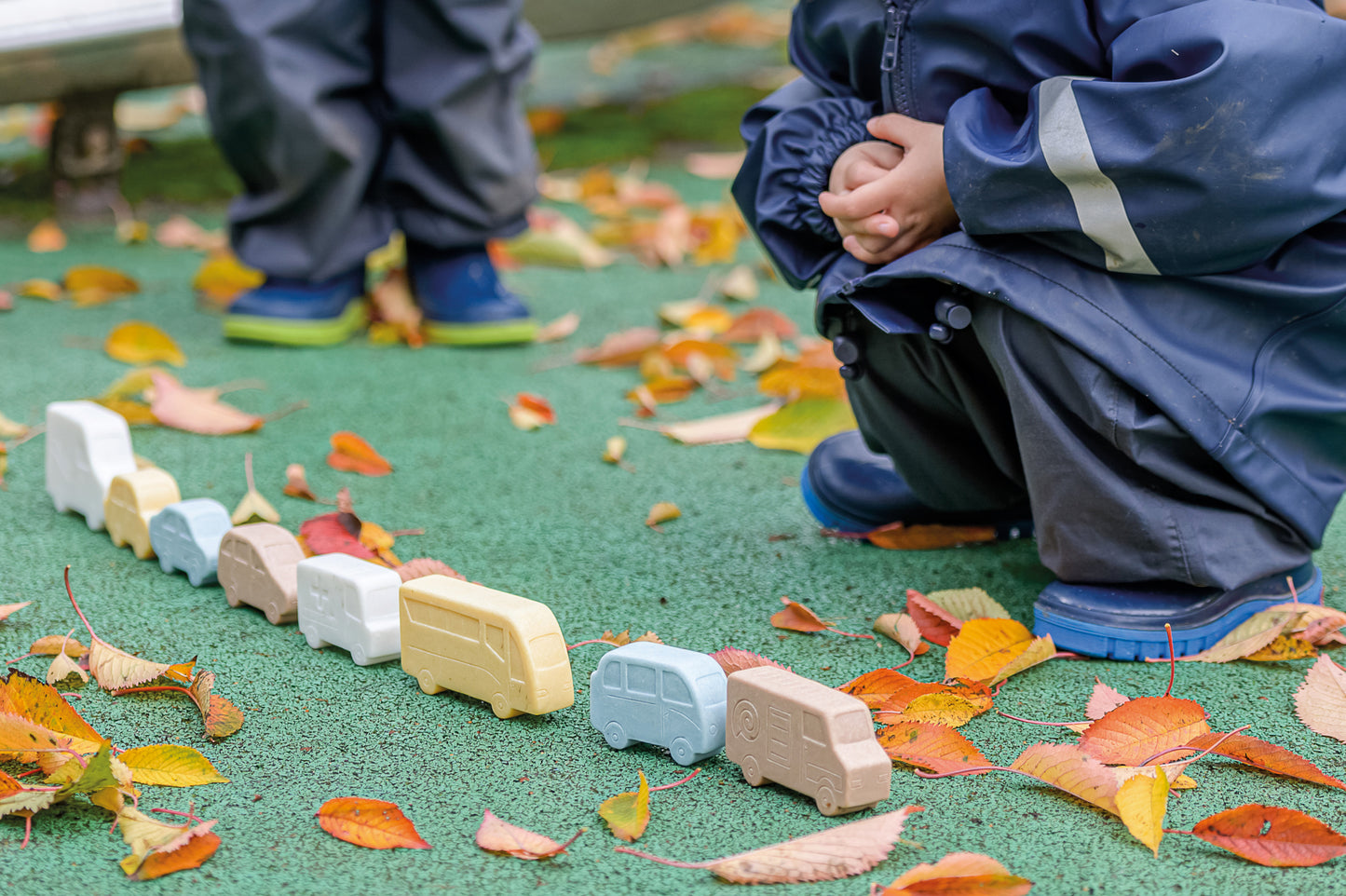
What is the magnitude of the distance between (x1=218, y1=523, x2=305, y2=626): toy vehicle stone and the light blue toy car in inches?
1.0

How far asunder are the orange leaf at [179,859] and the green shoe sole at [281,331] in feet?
4.44

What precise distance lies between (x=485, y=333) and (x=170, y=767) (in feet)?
4.25

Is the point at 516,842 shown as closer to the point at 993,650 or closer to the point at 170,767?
the point at 170,767

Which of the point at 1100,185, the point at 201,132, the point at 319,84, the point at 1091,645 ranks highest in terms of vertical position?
the point at 1100,185

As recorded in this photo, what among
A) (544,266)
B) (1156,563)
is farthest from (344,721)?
(544,266)

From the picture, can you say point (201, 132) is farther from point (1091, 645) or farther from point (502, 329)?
point (1091, 645)

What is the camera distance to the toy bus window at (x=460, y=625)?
3.25 feet

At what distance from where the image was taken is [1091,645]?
1.13 m

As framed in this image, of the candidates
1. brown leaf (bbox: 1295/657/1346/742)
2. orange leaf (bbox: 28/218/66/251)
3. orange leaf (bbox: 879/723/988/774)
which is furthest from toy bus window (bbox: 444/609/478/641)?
orange leaf (bbox: 28/218/66/251)

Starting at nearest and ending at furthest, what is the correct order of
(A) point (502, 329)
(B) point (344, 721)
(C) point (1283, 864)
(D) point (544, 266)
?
(C) point (1283, 864) → (B) point (344, 721) → (A) point (502, 329) → (D) point (544, 266)

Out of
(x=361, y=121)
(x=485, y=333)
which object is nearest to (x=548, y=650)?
(x=485, y=333)

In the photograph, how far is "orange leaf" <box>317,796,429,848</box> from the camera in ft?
2.73

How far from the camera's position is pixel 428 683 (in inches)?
40.8

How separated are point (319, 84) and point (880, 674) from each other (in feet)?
4.56
